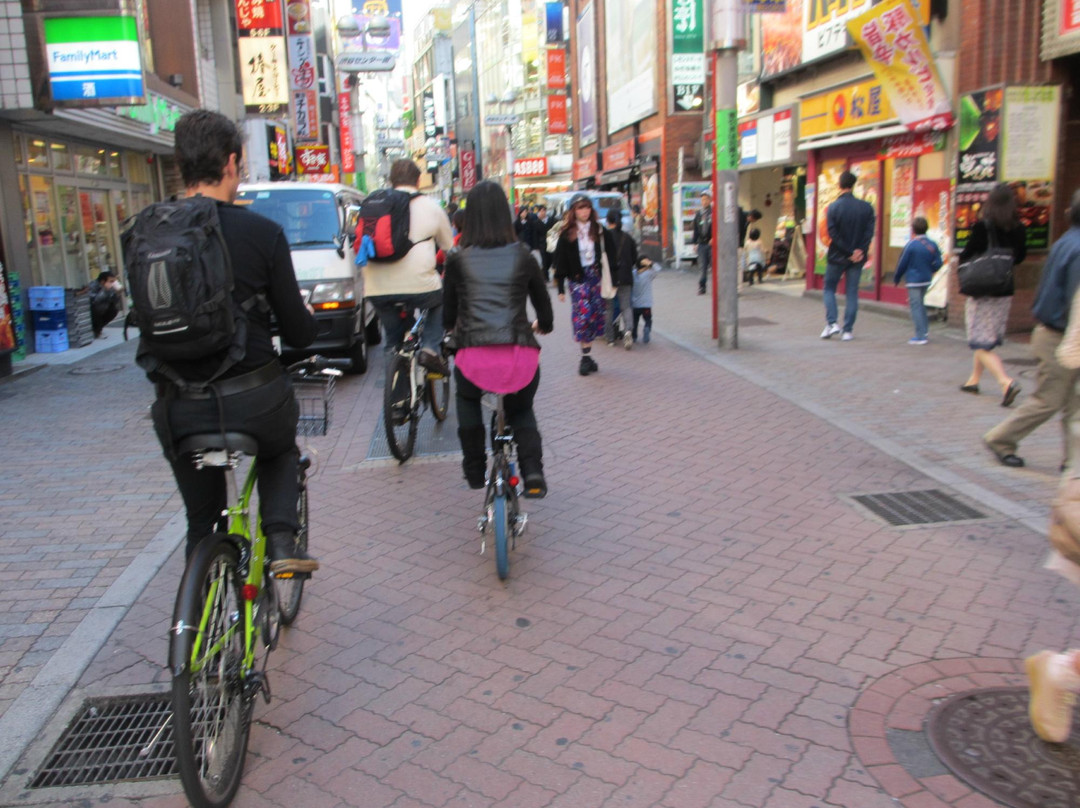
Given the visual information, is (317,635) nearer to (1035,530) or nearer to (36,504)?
(36,504)

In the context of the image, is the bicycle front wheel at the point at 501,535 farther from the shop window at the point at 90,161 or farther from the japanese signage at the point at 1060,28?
the shop window at the point at 90,161

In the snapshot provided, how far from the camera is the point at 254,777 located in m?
3.12

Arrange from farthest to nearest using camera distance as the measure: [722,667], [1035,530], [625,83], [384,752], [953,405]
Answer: [625,83], [953,405], [1035,530], [722,667], [384,752]

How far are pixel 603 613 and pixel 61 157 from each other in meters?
15.3

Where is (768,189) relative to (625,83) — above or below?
below

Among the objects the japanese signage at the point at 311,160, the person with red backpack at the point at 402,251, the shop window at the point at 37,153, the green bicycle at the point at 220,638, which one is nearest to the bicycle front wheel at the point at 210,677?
the green bicycle at the point at 220,638

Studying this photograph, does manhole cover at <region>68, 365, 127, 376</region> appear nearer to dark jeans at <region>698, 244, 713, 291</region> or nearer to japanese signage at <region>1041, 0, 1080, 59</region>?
dark jeans at <region>698, 244, 713, 291</region>

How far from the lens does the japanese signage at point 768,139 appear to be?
1745 centimetres

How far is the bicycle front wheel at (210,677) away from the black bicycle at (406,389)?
11.7 feet

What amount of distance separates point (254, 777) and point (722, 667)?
5.78 feet

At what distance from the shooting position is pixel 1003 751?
3096 millimetres

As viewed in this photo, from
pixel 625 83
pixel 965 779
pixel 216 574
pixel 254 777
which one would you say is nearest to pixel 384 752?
pixel 254 777

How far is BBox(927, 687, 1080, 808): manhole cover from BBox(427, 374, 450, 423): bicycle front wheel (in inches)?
189

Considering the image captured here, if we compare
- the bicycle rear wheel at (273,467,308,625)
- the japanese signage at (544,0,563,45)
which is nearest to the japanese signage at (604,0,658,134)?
the japanese signage at (544,0,563,45)
